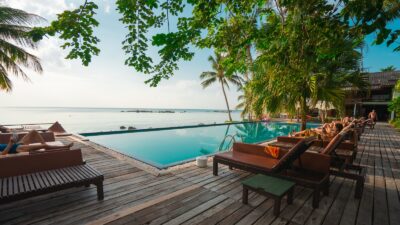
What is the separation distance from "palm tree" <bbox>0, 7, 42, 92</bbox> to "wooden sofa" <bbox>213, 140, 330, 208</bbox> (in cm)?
1095

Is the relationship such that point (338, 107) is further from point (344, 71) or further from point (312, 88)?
point (344, 71)

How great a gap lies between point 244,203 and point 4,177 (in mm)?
3571

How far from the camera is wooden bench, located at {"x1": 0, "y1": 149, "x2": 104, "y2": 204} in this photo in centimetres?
225

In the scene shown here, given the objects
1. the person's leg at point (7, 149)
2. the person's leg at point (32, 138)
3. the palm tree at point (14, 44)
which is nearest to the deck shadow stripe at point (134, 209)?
the person's leg at point (7, 149)

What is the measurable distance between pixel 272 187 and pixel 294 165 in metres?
1.15

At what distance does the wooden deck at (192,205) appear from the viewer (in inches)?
91.7

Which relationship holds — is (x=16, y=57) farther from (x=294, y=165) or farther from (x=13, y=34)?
(x=294, y=165)

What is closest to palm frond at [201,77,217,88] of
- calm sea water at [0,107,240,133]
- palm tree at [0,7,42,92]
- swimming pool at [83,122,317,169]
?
calm sea water at [0,107,240,133]

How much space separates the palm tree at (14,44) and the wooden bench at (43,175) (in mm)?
8750

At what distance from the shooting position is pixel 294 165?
Result: 3.35m

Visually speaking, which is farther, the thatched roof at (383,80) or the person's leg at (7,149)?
the thatched roof at (383,80)

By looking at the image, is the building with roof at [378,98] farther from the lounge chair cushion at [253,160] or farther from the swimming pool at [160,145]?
the lounge chair cushion at [253,160]

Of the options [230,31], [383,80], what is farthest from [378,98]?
[230,31]

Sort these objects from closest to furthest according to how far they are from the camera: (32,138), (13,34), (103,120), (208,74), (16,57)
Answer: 1. (32,138)
2. (13,34)
3. (16,57)
4. (208,74)
5. (103,120)
